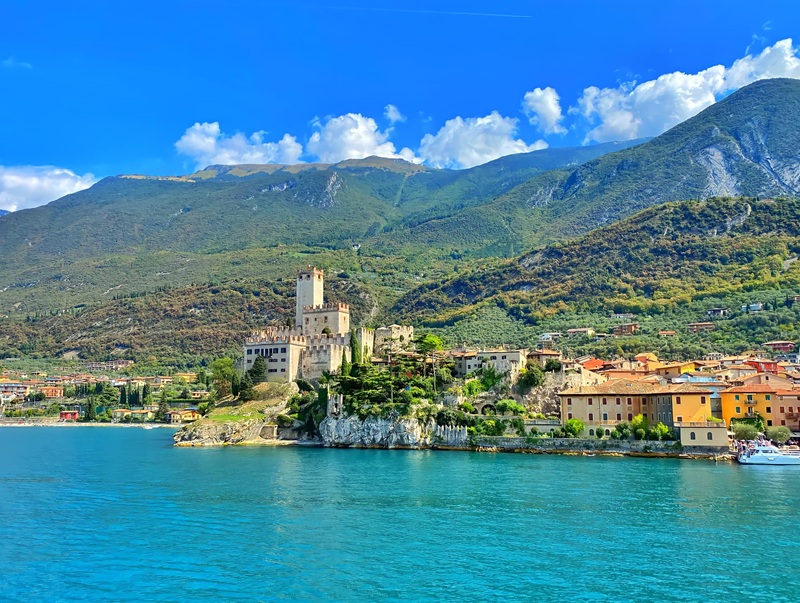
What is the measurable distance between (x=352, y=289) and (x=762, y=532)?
147327 mm

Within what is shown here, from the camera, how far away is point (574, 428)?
5441cm

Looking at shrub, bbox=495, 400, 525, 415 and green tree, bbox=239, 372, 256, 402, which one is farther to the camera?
green tree, bbox=239, 372, 256, 402

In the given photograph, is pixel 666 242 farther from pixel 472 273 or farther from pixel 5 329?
pixel 5 329

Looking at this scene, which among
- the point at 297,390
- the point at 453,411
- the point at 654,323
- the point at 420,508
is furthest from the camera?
the point at 654,323

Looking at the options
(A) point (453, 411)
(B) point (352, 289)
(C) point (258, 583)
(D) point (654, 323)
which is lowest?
(C) point (258, 583)

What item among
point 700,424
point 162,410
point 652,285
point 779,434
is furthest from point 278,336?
point 652,285

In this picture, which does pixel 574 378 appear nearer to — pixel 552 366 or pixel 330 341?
pixel 552 366

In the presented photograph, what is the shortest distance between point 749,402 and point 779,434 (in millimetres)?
3273

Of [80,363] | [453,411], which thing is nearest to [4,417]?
[80,363]

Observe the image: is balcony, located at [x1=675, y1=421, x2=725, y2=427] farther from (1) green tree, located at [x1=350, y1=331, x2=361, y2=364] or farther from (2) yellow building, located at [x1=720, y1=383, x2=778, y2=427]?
(1) green tree, located at [x1=350, y1=331, x2=361, y2=364]

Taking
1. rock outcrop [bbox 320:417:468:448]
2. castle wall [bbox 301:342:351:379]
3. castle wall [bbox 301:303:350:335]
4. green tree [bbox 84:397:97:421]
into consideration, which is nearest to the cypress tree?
castle wall [bbox 301:342:351:379]

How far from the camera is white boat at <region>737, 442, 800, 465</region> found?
46.9m

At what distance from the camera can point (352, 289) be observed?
564 ft

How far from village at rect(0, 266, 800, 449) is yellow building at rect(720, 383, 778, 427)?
7cm
